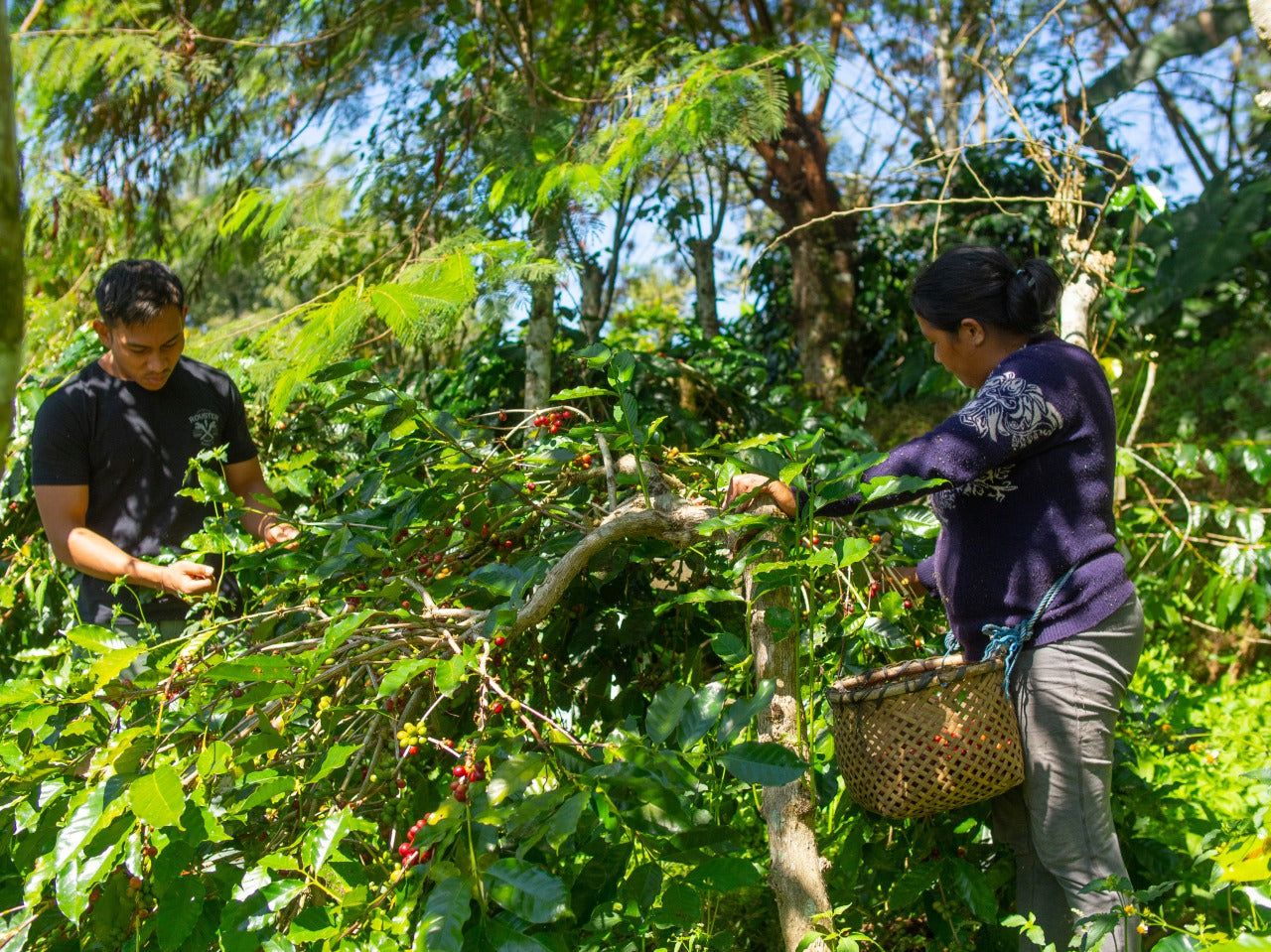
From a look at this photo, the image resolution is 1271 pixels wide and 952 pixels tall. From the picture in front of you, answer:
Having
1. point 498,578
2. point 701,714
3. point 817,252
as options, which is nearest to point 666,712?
point 701,714

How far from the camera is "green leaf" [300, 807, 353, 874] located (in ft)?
4.71

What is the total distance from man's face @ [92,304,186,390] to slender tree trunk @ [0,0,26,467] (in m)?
1.88

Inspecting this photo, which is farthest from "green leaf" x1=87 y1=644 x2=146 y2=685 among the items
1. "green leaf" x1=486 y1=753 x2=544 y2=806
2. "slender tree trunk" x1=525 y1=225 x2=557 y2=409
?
"slender tree trunk" x1=525 y1=225 x2=557 y2=409

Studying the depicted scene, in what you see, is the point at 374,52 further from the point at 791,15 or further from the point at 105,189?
the point at 791,15

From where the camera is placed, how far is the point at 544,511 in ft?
7.03

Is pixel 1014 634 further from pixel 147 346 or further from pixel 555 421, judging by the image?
pixel 147 346

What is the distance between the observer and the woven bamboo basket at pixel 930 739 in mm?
1855

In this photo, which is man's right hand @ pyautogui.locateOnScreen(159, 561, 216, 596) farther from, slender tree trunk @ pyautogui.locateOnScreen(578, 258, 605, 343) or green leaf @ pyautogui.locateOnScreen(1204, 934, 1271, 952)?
slender tree trunk @ pyautogui.locateOnScreen(578, 258, 605, 343)

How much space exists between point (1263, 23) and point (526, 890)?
203 centimetres

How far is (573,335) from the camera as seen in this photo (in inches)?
171

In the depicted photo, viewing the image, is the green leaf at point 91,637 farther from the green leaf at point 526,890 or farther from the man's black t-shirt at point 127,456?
the man's black t-shirt at point 127,456

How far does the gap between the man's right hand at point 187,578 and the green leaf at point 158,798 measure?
90 cm

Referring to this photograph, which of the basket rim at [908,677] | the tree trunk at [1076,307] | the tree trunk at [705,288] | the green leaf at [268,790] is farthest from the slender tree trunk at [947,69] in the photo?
the green leaf at [268,790]

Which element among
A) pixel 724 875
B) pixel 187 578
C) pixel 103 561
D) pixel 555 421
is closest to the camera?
pixel 724 875
